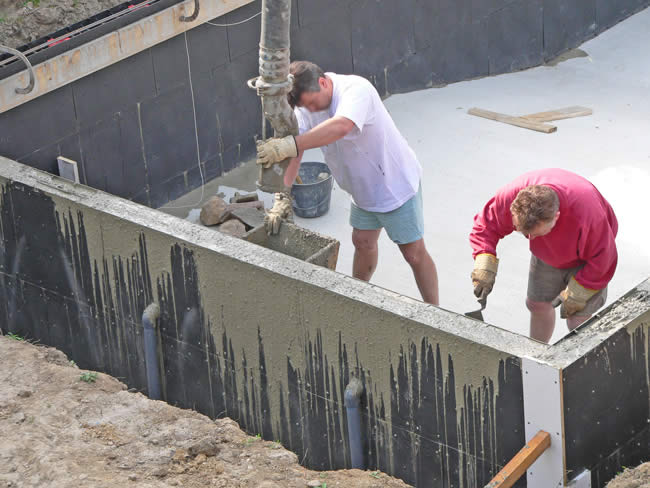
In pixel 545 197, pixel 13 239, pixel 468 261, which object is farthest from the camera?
pixel 468 261

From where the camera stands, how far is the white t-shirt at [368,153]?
6.12 m

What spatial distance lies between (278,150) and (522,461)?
2.17m

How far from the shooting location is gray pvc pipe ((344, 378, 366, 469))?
533cm

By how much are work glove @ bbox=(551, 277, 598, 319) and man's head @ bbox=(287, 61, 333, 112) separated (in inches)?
65.0

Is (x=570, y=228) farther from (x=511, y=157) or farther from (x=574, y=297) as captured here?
(x=511, y=157)

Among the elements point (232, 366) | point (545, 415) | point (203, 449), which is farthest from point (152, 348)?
point (545, 415)

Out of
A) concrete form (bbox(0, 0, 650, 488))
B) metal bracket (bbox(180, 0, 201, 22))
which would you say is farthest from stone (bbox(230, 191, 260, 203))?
metal bracket (bbox(180, 0, 201, 22))

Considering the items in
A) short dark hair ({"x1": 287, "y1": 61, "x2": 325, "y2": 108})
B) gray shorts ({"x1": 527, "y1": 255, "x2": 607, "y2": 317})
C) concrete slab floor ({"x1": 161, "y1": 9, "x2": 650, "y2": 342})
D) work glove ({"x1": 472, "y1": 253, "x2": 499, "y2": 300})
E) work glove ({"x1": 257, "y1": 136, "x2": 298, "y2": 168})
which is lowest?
concrete slab floor ({"x1": 161, "y1": 9, "x2": 650, "y2": 342})

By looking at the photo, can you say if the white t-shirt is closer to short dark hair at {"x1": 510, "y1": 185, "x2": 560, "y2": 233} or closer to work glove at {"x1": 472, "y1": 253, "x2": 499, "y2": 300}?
work glove at {"x1": 472, "y1": 253, "x2": 499, "y2": 300}

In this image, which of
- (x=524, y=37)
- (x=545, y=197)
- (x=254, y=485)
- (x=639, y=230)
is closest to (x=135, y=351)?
(x=254, y=485)

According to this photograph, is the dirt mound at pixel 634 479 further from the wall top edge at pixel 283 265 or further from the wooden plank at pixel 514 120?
the wooden plank at pixel 514 120

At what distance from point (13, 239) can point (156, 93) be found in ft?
7.55

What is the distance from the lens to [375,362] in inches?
206

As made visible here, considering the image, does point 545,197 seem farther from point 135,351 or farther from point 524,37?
point 524,37
